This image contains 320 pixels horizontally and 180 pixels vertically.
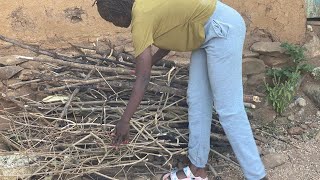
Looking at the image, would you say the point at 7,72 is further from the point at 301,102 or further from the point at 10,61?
the point at 301,102

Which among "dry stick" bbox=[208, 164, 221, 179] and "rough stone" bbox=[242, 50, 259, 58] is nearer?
"dry stick" bbox=[208, 164, 221, 179]

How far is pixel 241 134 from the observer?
10.1ft

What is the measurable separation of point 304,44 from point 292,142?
98 centimetres

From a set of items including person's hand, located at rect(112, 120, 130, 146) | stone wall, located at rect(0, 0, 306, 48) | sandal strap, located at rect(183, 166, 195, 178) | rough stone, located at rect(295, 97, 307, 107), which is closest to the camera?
person's hand, located at rect(112, 120, 130, 146)

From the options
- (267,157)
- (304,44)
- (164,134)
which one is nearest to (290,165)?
(267,157)

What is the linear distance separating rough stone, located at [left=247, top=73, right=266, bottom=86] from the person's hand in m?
1.74

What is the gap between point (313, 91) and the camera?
4.23m

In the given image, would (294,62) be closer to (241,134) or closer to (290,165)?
(290,165)

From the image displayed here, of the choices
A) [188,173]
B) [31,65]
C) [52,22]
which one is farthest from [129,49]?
[188,173]

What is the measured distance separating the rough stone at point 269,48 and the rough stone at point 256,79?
0.64ft

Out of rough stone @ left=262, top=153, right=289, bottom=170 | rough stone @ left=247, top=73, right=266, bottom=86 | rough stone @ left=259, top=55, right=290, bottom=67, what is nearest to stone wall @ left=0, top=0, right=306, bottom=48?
rough stone @ left=259, top=55, right=290, bottom=67

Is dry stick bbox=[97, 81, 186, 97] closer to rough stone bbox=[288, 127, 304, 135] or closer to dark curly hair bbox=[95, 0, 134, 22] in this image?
dark curly hair bbox=[95, 0, 134, 22]

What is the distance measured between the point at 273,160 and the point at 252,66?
985 millimetres

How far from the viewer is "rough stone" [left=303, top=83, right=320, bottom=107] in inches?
166
